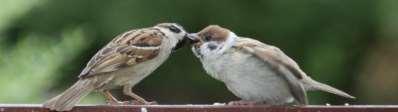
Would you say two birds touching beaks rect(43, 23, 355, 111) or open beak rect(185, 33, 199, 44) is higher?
open beak rect(185, 33, 199, 44)

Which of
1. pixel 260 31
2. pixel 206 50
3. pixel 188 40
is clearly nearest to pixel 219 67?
pixel 206 50

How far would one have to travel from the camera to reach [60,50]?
19.4ft

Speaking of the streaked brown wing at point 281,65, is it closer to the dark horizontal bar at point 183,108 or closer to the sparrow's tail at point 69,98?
the dark horizontal bar at point 183,108

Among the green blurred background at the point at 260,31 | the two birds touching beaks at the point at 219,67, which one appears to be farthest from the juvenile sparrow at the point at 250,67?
the green blurred background at the point at 260,31

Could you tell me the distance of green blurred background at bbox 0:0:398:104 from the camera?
7.14 meters

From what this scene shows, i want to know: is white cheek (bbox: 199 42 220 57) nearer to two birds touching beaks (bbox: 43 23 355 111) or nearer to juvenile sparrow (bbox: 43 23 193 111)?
two birds touching beaks (bbox: 43 23 355 111)

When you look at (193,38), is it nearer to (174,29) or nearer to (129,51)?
(174,29)

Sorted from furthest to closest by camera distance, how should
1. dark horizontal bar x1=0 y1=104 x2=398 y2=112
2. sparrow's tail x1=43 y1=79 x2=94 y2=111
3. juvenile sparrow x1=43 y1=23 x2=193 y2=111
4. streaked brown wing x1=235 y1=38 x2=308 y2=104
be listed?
1. juvenile sparrow x1=43 y1=23 x2=193 y2=111
2. streaked brown wing x1=235 y1=38 x2=308 y2=104
3. sparrow's tail x1=43 y1=79 x2=94 y2=111
4. dark horizontal bar x1=0 y1=104 x2=398 y2=112

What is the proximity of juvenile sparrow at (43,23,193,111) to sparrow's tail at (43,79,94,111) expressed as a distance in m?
0.08

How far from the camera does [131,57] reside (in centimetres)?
447

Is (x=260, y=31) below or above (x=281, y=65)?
above

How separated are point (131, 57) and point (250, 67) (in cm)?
58

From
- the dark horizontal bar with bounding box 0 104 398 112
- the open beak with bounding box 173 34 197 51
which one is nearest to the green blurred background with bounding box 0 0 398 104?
the open beak with bounding box 173 34 197 51

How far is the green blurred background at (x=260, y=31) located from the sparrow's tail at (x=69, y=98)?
2386mm
